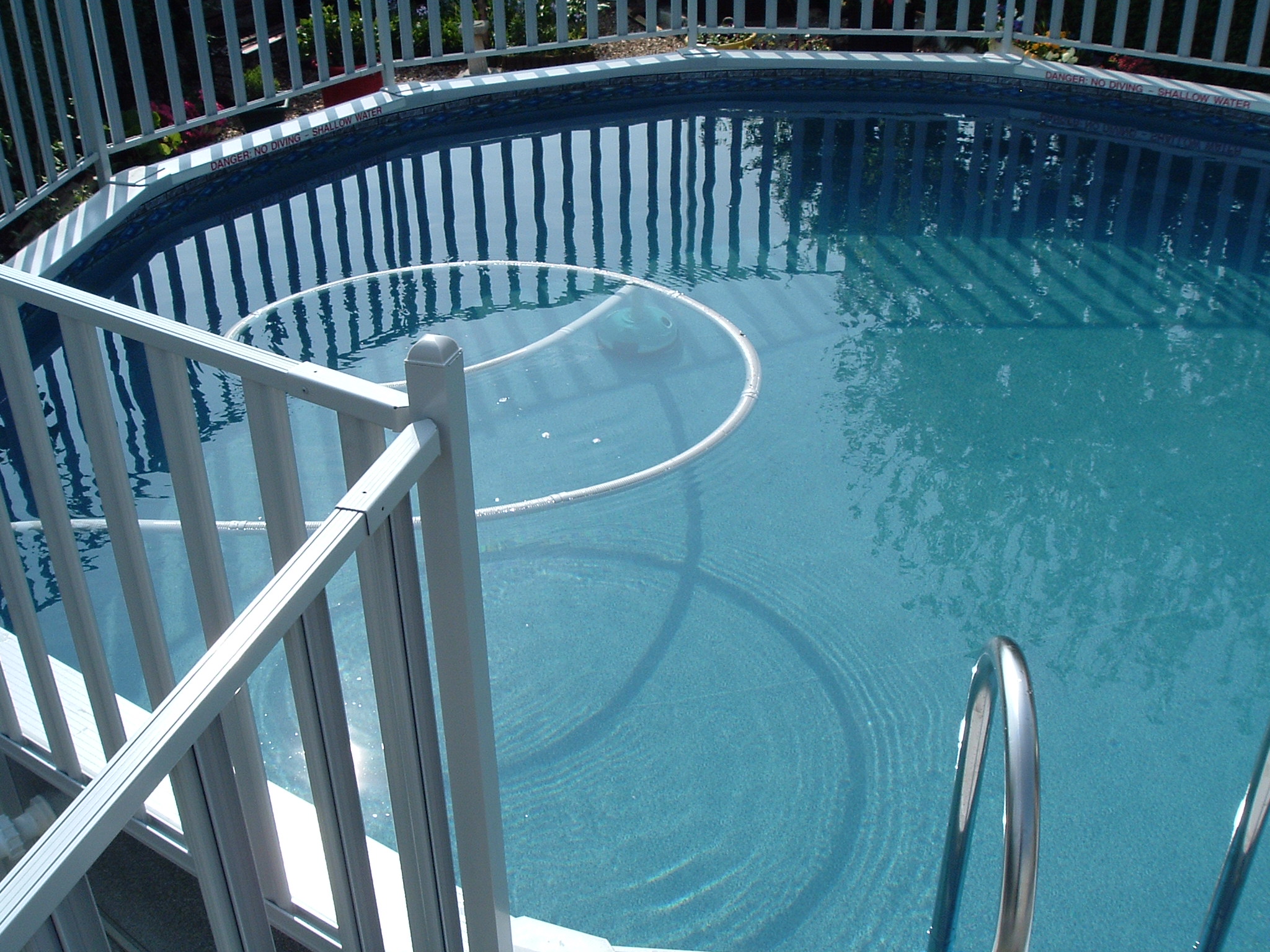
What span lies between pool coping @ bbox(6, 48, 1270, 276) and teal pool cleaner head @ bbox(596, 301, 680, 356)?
104 inches

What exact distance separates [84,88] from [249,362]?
5164mm

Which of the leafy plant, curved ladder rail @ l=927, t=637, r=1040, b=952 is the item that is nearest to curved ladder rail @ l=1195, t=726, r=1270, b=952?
curved ladder rail @ l=927, t=637, r=1040, b=952

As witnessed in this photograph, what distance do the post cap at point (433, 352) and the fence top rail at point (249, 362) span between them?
63 mm

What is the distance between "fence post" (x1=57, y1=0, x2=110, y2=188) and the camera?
17.5ft

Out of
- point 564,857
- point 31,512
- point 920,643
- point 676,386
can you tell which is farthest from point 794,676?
point 31,512

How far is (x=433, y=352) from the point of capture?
1.22 m

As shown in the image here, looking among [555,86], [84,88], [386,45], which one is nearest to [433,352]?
[84,88]

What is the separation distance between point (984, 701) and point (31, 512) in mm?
3181

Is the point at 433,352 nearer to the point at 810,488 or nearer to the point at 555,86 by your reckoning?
the point at 810,488

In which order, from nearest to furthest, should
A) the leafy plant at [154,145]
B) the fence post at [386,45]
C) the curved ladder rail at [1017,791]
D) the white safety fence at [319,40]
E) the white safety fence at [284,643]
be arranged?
the white safety fence at [284,643]
the curved ladder rail at [1017,791]
the white safety fence at [319,40]
the leafy plant at [154,145]
the fence post at [386,45]

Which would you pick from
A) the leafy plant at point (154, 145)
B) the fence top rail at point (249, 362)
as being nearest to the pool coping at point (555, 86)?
the leafy plant at point (154, 145)

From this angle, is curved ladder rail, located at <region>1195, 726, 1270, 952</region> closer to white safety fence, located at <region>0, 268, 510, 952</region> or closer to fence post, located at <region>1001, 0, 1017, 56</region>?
white safety fence, located at <region>0, 268, 510, 952</region>

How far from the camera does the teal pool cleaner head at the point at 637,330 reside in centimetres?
492

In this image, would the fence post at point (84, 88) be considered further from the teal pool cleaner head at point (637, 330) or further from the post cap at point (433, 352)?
the post cap at point (433, 352)
